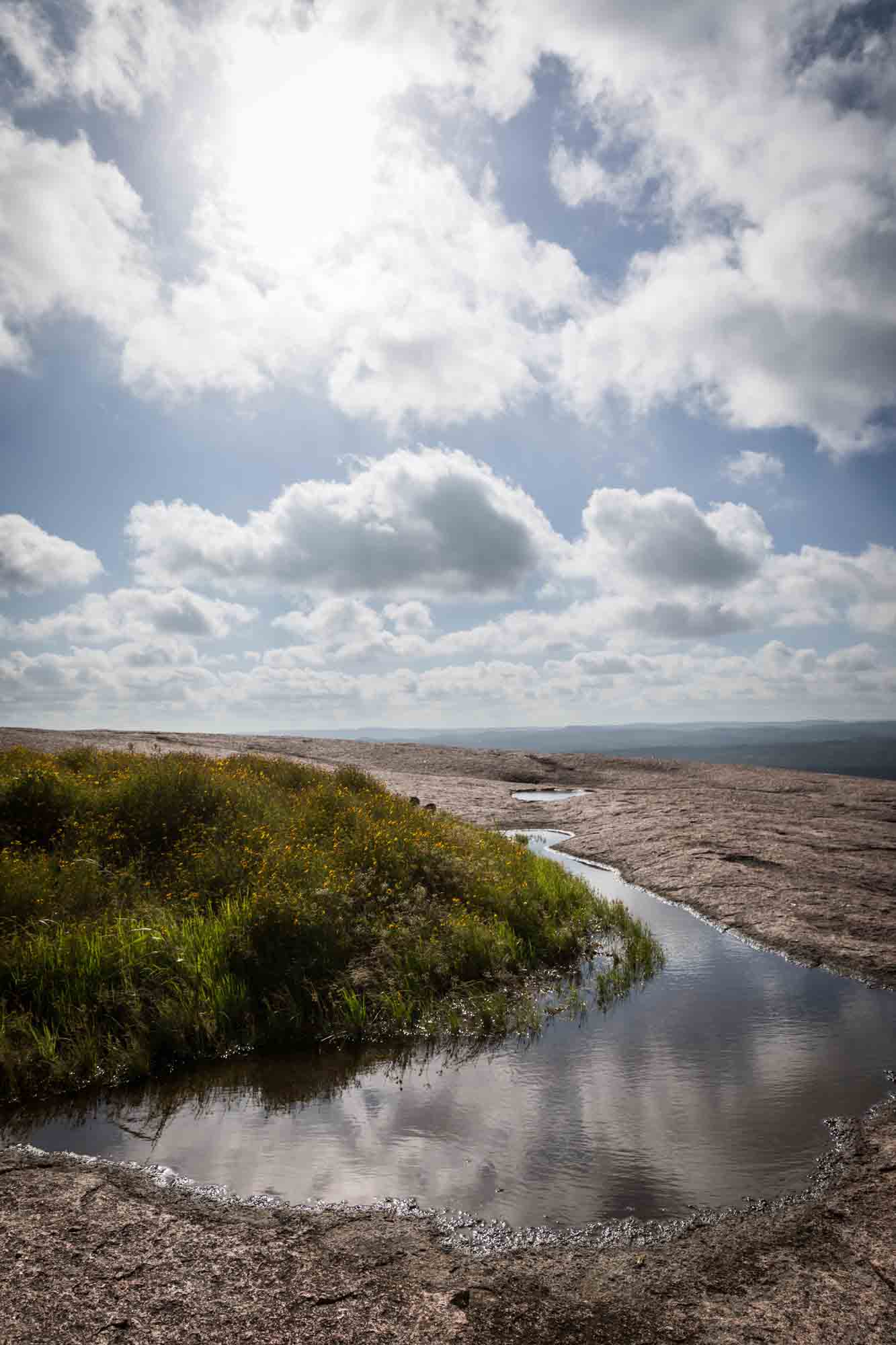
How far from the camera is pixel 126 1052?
22.2ft

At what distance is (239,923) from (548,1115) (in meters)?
4.87

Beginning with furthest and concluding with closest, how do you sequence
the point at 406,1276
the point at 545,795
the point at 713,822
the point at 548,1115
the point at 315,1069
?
1. the point at 545,795
2. the point at 713,822
3. the point at 315,1069
4. the point at 548,1115
5. the point at 406,1276

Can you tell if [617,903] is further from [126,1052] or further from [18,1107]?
[18,1107]

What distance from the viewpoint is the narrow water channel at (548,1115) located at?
4738 millimetres

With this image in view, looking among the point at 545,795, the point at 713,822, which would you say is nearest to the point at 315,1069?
the point at 713,822

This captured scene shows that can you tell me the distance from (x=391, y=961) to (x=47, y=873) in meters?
5.23

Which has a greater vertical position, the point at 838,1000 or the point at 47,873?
the point at 47,873

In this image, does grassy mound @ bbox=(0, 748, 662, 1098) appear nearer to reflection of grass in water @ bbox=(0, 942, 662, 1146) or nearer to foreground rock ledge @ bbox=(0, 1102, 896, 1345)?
reflection of grass in water @ bbox=(0, 942, 662, 1146)

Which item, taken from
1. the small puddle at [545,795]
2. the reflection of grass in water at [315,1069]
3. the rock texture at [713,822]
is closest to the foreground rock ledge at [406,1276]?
the reflection of grass in water at [315,1069]

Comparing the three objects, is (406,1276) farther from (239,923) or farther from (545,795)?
(545,795)

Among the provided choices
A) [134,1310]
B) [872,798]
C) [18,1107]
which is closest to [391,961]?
[18,1107]

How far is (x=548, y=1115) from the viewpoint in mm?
5566

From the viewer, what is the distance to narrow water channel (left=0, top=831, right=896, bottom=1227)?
4738 mm

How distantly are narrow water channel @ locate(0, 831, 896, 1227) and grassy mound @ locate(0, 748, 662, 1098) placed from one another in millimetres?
653
